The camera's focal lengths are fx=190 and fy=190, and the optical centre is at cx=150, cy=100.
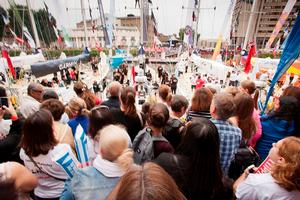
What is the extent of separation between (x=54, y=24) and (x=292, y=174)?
46.3ft

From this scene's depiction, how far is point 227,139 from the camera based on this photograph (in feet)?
6.10

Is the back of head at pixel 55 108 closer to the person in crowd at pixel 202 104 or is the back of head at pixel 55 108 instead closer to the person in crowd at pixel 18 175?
the person in crowd at pixel 18 175

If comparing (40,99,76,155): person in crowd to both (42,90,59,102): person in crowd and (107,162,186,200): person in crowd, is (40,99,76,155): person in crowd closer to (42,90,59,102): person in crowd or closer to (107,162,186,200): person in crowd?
(42,90,59,102): person in crowd

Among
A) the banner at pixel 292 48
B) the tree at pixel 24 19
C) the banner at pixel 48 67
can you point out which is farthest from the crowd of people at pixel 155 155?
the tree at pixel 24 19

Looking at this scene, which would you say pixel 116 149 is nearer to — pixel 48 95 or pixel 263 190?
pixel 263 190

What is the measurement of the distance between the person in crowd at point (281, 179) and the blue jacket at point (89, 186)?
3.01 ft

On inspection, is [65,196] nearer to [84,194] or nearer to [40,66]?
[84,194]

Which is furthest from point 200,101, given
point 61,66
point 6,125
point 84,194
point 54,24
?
point 54,24

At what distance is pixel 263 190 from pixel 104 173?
1025mm

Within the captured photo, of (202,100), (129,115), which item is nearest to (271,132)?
(202,100)

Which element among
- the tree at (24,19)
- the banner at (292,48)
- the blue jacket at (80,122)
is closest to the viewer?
the blue jacket at (80,122)

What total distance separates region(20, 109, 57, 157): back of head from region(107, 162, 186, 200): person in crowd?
118 cm

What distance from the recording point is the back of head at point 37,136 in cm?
161

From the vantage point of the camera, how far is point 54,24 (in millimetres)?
12203
